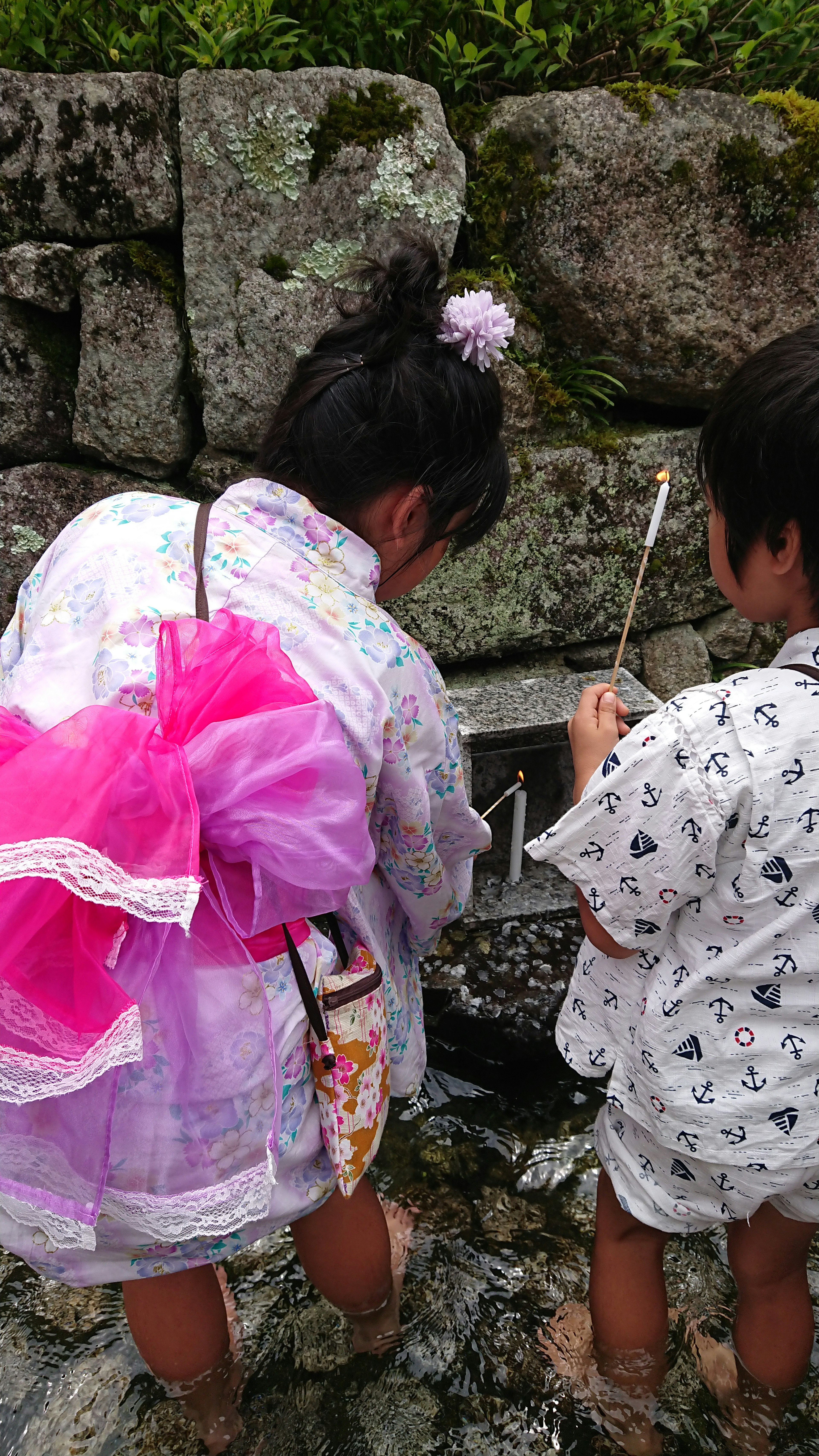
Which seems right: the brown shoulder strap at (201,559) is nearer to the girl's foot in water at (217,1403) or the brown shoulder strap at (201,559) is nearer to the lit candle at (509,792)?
the lit candle at (509,792)

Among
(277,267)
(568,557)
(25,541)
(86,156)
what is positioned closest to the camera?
(86,156)

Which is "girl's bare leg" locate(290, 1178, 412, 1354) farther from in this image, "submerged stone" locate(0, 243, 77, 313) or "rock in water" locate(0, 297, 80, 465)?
"submerged stone" locate(0, 243, 77, 313)

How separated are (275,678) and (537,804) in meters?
2.15

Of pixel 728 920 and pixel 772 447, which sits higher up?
pixel 772 447

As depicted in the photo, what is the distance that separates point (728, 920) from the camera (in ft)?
4.63

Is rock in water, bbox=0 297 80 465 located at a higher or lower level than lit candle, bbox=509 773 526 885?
higher

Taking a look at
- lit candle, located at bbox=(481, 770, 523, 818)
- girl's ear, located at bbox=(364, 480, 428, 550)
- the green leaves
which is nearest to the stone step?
lit candle, located at bbox=(481, 770, 523, 818)

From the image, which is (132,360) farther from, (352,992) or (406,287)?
(352,992)

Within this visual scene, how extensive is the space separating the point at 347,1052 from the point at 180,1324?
63cm

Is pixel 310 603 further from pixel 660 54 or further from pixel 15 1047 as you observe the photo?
pixel 660 54

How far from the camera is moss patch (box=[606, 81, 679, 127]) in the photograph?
9.20 feet

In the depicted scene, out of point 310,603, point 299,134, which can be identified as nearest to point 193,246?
point 299,134

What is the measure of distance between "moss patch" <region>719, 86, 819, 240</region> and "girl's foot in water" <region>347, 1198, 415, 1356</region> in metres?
3.34

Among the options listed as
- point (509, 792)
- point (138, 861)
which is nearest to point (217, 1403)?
point (138, 861)
